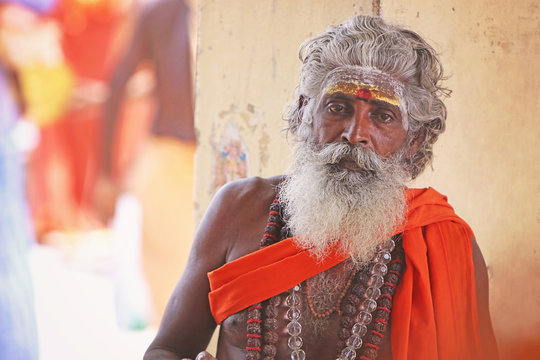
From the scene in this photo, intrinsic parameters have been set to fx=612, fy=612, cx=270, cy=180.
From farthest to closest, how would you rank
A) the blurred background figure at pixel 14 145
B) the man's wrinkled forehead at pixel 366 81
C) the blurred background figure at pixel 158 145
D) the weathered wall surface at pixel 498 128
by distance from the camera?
1. the blurred background figure at pixel 158 145
2. the blurred background figure at pixel 14 145
3. the weathered wall surface at pixel 498 128
4. the man's wrinkled forehead at pixel 366 81

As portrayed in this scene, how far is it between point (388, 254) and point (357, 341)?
0.34 metres

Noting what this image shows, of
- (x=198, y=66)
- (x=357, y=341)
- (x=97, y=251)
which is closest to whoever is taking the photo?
(x=357, y=341)

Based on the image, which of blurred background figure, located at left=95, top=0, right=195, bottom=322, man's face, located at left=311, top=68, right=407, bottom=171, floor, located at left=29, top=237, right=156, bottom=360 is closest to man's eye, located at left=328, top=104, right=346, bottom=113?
man's face, located at left=311, top=68, right=407, bottom=171

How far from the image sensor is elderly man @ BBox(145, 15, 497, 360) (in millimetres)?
2137

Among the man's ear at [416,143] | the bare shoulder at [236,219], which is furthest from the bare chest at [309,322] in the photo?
the man's ear at [416,143]

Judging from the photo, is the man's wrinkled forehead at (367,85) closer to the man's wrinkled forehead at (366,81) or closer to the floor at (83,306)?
the man's wrinkled forehead at (366,81)

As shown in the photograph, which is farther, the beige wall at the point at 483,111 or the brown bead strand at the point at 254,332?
the beige wall at the point at 483,111

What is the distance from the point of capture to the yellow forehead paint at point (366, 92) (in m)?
2.18

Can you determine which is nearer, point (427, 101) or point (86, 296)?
point (427, 101)

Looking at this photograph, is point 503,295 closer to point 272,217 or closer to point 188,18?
point 272,217

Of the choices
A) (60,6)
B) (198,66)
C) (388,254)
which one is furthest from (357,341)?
(60,6)

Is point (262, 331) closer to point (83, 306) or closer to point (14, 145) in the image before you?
point (14, 145)

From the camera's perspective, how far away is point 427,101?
2312mm

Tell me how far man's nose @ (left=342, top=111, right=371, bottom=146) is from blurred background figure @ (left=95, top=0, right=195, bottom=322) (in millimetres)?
3560
